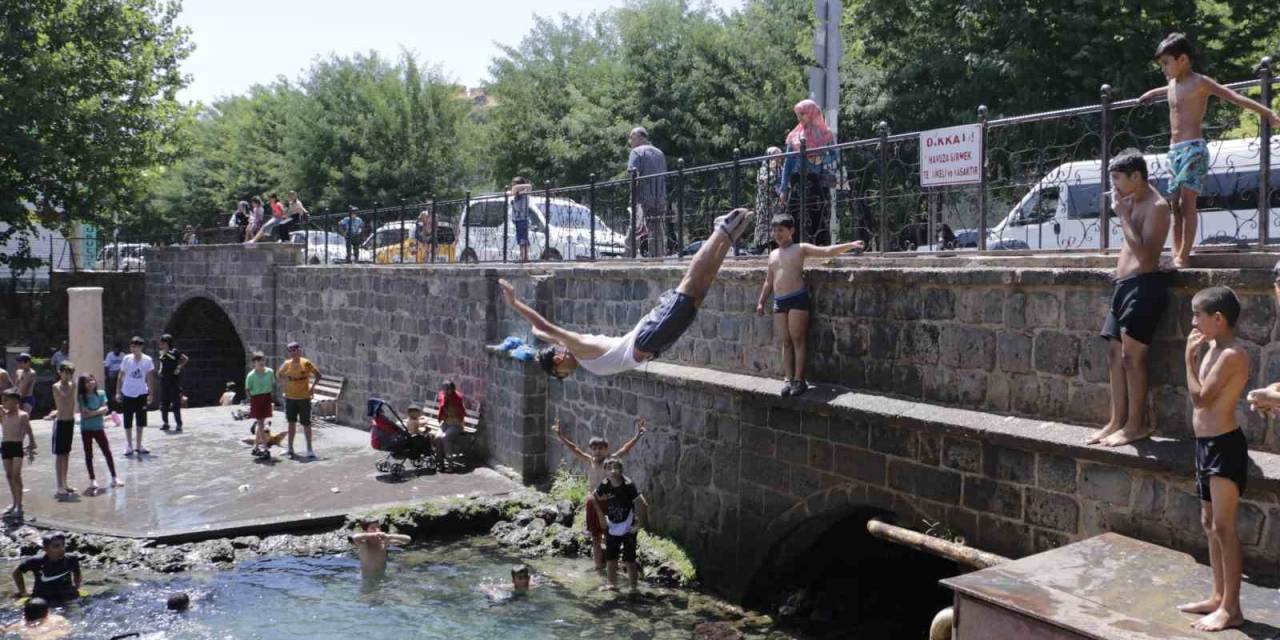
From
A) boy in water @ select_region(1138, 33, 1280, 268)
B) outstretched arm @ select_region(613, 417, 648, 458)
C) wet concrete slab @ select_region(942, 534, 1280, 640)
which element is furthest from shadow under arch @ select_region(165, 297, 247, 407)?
boy in water @ select_region(1138, 33, 1280, 268)

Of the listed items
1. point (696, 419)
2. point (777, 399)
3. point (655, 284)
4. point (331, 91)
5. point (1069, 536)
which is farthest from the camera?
point (331, 91)

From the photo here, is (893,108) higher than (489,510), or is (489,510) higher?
(893,108)

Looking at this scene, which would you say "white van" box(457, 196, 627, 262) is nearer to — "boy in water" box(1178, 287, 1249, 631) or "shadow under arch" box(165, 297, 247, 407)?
"boy in water" box(1178, 287, 1249, 631)

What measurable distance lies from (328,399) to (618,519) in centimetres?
1075

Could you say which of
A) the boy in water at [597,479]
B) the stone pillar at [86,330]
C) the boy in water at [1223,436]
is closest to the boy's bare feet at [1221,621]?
the boy in water at [1223,436]

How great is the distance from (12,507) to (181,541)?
96.9 inches

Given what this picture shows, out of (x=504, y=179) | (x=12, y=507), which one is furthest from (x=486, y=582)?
(x=504, y=179)

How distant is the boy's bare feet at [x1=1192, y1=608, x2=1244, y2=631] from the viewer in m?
5.58

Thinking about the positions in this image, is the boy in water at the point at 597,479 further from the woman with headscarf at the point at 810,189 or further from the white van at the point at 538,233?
the white van at the point at 538,233

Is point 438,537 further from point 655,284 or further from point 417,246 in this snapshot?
point 417,246

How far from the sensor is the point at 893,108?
19906 millimetres

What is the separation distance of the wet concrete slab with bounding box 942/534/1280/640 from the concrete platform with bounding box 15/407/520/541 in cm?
852

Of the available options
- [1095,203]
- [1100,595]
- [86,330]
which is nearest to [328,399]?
[86,330]

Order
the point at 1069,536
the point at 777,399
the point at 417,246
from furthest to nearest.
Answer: the point at 417,246 → the point at 777,399 → the point at 1069,536
